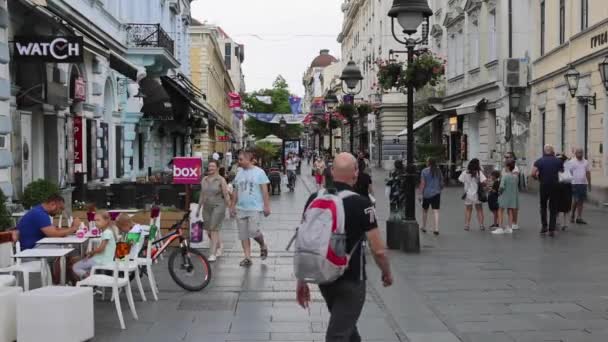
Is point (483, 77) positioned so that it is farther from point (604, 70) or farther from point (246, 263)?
point (246, 263)

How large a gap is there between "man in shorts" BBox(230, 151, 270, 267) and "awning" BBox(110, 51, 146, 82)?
29.9 ft

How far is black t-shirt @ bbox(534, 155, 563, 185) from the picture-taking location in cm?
1505

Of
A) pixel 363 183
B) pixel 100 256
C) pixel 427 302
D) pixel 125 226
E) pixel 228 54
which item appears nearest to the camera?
pixel 100 256

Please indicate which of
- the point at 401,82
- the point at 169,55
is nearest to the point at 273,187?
the point at 169,55

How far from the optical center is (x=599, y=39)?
20.6 metres

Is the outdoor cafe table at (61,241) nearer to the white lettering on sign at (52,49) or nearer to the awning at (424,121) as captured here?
the white lettering on sign at (52,49)

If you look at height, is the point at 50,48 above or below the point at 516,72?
below

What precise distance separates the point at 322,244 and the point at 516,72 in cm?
2526

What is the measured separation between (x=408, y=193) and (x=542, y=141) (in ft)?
52.3

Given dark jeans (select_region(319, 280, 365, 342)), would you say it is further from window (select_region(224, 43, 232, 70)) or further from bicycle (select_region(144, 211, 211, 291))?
Result: window (select_region(224, 43, 232, 70))

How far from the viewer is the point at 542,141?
27.3m

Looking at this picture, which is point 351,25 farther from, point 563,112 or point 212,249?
point 212,249

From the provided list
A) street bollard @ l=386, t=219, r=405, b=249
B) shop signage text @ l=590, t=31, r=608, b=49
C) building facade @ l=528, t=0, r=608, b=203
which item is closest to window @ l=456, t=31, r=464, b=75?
building facade @ l=528, t=0, r=608, b=203

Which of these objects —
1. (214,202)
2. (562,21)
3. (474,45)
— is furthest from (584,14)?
(214,202)
